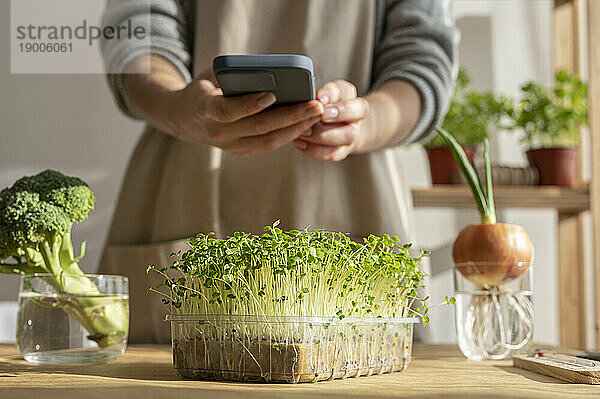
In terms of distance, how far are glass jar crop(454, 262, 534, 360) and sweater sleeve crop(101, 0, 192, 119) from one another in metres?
0.61

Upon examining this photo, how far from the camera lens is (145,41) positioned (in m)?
1.10

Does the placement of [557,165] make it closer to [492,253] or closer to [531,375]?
[492,253]

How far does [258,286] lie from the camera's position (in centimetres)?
58

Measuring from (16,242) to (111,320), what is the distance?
0.14 meters

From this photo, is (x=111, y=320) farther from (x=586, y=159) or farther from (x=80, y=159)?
(x=586, y=159)

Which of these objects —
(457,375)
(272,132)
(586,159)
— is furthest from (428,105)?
(586,159)

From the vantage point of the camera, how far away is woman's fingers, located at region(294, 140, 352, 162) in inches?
38.7

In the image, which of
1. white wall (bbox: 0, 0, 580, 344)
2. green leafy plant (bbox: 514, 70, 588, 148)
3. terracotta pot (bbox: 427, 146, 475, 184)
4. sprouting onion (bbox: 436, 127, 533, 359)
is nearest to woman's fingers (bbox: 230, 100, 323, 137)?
sprouting onion (bbox: 436, 127, 533, 359)

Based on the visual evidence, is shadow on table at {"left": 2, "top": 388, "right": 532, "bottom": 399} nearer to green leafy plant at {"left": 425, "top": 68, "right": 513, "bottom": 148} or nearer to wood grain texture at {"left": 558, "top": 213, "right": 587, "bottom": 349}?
green leafy plant at {"left": 425, "top": 68, "right": 513, "bottom": 148}

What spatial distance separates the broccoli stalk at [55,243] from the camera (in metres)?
0.74

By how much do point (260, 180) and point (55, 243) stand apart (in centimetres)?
45

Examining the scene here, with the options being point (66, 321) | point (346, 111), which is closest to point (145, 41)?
point (346, 111)

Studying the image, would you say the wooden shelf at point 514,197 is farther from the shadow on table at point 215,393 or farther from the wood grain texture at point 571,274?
the shadow on table at point 215,393

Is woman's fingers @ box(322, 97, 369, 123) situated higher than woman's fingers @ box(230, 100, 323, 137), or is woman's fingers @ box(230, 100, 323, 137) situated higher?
woman's fingers @ box(322, 97, 369, 123)
